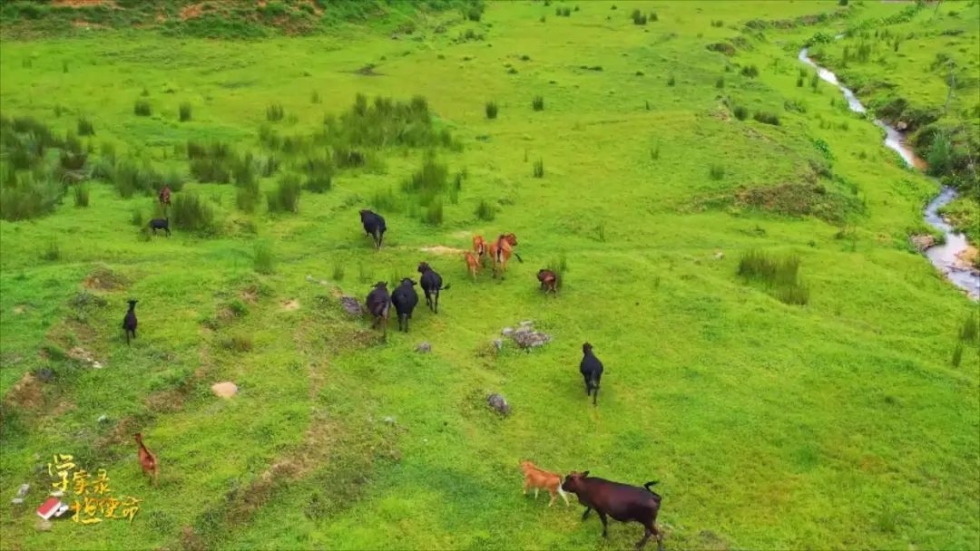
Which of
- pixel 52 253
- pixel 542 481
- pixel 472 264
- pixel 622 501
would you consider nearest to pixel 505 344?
pixel 472 264

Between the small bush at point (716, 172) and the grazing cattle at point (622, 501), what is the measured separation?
10102 mm

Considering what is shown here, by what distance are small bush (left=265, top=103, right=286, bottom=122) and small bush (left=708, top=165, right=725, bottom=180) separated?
31.6 ft

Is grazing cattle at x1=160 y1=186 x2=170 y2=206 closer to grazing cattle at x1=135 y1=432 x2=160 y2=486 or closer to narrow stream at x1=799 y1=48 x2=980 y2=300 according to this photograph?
grazing cattle at x1=135 y1=432 x2=160 y2=486

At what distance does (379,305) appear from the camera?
11.1 m

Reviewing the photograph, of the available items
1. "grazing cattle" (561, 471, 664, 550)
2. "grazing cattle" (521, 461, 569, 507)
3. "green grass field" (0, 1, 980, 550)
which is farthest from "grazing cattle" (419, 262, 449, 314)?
"grazing cattle" (561, 471, 664, 550)

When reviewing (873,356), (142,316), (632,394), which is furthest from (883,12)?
(142,316)

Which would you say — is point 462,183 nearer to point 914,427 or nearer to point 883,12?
point 914,427

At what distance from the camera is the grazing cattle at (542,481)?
8484 mm

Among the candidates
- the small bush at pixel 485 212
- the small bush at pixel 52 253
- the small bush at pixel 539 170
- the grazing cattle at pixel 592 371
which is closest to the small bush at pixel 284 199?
the small bush at pixel 485 212

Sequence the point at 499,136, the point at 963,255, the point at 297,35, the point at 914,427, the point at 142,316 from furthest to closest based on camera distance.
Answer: the point at 297,35
the point at 499,136
the point at 963,255
the point at 142,316
the point at 914,427

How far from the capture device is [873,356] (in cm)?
1128

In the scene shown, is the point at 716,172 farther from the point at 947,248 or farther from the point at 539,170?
the point at 947,248

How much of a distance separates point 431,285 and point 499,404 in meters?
2.36

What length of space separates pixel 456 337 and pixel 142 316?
386 cm
